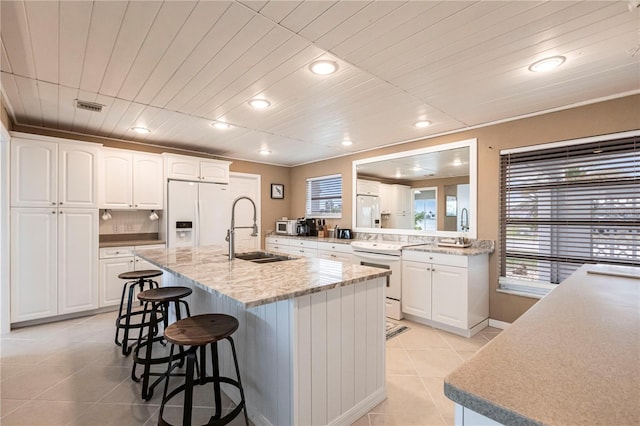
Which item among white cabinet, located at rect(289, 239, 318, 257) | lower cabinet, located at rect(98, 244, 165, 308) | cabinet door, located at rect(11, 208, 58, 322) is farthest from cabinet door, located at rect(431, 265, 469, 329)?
cabinet door, located at rect(11, 208, 58, 322)

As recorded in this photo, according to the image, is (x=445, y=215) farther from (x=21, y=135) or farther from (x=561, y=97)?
(x=21, y=135)

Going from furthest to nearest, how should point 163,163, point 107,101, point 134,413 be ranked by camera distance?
point 163,163 → point 107,101 → point 134,413

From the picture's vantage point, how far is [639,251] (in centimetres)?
262

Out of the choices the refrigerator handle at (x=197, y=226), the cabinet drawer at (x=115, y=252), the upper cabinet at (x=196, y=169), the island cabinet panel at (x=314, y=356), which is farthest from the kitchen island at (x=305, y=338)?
the upper cabinet at (x=196, y=169)

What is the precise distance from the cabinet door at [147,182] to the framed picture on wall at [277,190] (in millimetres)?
2138

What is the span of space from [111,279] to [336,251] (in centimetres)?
304

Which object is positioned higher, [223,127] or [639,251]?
[223,127]

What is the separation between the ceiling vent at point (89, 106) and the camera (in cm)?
290

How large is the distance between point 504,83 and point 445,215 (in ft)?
5.81

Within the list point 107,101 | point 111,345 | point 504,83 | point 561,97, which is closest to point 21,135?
point 107,101

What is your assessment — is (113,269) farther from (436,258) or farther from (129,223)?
(436,258)

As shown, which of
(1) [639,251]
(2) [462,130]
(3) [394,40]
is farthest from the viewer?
(2) [462,130]

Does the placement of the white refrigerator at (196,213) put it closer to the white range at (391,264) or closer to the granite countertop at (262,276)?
the granite countertop at (262,276)

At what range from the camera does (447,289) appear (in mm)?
3283
